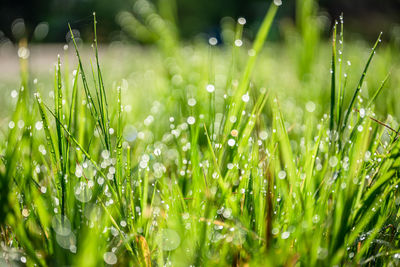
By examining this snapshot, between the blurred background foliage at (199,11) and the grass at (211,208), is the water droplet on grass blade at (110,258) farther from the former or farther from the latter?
the blurred background foliage at (199,11)

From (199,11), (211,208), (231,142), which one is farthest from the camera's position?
(199,11)

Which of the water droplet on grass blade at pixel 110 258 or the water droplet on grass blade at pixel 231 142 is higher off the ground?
the water droplet on grass blade at pixel 231 142

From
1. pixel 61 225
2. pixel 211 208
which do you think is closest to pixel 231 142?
pixel 211 208

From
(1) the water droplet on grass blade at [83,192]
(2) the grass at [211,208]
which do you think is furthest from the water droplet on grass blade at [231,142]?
(1) the water droplet on grass blade at [83,192]

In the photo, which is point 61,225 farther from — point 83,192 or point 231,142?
point 231,142

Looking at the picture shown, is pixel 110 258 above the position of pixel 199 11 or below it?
below

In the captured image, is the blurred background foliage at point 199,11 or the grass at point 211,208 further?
the blurred background foliage at point 199,11

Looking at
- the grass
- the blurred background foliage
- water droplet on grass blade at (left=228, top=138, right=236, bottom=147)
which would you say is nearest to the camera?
the grass

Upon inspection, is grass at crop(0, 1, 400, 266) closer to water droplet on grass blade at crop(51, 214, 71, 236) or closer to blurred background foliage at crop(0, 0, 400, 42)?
water droplet on grass blade at crop(51, 214, 71, 236)

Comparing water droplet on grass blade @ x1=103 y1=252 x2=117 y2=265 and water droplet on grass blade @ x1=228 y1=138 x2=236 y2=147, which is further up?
water droplet on grass blade @ x1=228 y1=138 x2=236 y2=147

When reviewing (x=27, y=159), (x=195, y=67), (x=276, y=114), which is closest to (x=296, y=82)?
(x=195, y=67)

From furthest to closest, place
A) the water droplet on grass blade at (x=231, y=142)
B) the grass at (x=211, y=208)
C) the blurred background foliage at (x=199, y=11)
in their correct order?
1. the blurred background foliage at (x=199, y=11)
2. the water droplet on grass blade at (x=231, y=142)
3. the grass at (x=211, y=208)

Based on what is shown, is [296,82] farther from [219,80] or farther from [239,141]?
[239,141]

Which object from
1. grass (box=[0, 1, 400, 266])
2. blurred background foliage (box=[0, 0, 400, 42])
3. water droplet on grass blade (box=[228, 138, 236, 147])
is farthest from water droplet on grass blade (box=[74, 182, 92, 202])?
blurred background foliage (box=[0, 0, 400, 42])
